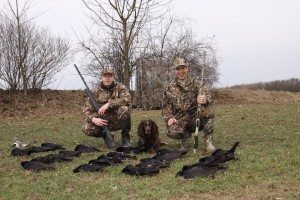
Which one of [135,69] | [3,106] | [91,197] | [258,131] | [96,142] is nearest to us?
[91,197]

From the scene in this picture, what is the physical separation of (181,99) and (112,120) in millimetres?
1597

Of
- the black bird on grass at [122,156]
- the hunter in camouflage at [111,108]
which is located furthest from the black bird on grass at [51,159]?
the hunter in camouflage at [111,108]

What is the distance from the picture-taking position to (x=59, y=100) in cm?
2047

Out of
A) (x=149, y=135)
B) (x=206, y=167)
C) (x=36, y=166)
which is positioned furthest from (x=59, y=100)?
(x=206, y=167)

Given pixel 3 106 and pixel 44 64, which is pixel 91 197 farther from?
pixel 44 64

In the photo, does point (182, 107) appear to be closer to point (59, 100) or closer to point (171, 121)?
point (171, 121)

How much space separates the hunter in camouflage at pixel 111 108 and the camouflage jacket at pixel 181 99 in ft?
3.01

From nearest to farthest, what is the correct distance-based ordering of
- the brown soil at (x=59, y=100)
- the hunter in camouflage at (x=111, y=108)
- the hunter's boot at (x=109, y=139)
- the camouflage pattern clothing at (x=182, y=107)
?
1. the camouflage pattern clothing at (x=182, y=107)
2. the hunter's boot at (x=109, y=139)
3. the hunter in camouflage at (x=111, y=108)
4. the brown soil at (x=59, y=100)

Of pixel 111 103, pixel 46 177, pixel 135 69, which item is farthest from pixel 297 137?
pixel 135 69

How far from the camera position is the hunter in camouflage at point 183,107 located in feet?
27.5

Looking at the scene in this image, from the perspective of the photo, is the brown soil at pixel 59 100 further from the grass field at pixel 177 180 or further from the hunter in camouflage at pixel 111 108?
the grass field at pixel 177 180

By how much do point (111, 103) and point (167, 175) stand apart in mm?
3189

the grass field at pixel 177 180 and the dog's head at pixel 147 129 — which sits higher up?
the dog's head at pixel 147 129

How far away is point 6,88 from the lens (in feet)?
67.2
